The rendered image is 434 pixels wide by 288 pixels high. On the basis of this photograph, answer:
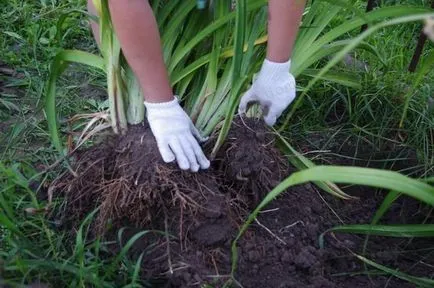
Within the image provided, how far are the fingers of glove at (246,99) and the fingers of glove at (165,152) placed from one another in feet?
0.81

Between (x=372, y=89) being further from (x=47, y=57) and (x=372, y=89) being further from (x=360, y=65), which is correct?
(x=47, y=57)

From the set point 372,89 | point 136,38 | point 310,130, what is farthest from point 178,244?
point 372,89

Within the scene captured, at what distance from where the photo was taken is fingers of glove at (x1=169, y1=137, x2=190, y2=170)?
1565mm

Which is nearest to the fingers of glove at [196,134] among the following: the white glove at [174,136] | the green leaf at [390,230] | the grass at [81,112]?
the white glove at [174,136]

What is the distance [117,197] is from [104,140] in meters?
0.20

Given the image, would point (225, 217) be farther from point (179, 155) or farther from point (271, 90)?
point (271, 90)

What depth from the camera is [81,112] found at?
2141 mm

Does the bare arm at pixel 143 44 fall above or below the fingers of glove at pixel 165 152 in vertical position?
above

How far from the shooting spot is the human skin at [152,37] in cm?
149

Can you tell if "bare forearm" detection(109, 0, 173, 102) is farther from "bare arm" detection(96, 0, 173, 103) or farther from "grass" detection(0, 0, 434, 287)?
→ "grass" detection(0, 0, 434, 287)

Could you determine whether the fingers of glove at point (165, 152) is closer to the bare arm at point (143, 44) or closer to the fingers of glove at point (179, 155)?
the fingers of glove at point (179, 155)

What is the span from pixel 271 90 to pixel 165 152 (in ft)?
1.10

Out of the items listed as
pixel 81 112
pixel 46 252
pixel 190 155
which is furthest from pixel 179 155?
pixel 81 112

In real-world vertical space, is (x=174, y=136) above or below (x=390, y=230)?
above
